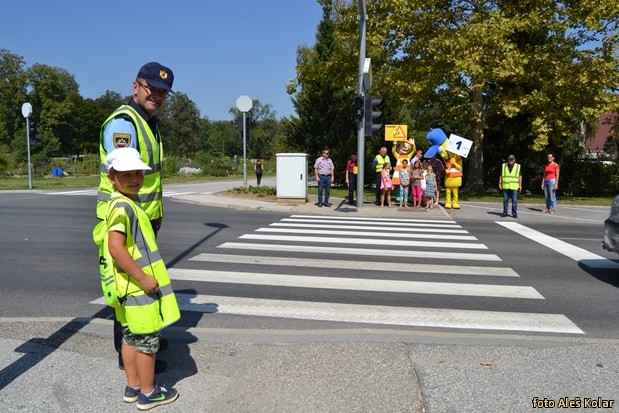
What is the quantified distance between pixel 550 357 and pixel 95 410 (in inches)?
126

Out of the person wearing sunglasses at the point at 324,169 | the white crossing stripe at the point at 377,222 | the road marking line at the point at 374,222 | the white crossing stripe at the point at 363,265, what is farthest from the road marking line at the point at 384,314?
the person wearing sunglasses at the point at 324,169

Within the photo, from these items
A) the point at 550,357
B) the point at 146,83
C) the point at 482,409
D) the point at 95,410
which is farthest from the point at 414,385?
the point at 146,83

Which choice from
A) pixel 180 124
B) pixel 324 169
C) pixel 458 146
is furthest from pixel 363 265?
pixel 180 124

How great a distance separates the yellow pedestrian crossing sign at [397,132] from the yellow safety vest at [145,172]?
1388cm

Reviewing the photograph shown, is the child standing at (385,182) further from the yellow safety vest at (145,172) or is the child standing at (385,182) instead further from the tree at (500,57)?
the yellow safety vest at (145,172)

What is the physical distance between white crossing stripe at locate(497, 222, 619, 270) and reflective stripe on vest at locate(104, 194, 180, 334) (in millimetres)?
7098

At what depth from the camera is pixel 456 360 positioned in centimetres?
386

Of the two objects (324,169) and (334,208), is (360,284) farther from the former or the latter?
(334,208)

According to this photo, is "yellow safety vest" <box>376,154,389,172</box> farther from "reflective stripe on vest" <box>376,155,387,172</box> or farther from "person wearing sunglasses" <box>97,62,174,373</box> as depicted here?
Result: "person wearing sunglasses" <box>97,62,174,373</box>

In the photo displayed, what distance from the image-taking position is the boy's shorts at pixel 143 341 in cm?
309

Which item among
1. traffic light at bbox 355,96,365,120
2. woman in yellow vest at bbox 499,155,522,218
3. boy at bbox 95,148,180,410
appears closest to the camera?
boy at bbox 95,148,180,410

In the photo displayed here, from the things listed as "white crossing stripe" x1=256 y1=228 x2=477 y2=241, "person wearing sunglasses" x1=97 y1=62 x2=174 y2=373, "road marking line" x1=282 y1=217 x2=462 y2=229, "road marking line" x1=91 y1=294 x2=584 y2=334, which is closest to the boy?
"person wearing sunglasses" x1=97 y1=62 x2=174 y2=373

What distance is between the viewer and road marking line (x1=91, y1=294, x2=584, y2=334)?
16.3 ft

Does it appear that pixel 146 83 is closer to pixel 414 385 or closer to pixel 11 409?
pixel 11 409
